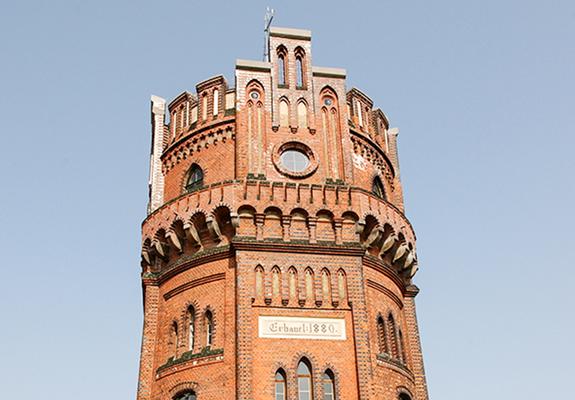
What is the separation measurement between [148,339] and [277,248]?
5.38 meters

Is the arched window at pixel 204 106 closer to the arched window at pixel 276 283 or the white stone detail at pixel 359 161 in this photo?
the white stone detail at pixel 359 161

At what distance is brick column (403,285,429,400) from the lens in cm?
2739

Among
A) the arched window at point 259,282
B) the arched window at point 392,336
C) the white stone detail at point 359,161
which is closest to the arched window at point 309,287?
the arched window at point 259,282

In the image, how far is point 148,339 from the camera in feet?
86.6

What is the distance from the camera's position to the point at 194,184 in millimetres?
28297

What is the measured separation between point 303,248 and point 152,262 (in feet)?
19.0

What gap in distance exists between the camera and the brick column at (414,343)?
27391 millimetres

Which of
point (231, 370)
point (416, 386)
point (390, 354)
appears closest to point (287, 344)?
point (231, 370)

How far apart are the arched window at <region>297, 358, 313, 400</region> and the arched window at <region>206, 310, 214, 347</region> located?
2.92 metres

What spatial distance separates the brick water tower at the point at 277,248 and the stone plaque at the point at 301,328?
0.11 ft

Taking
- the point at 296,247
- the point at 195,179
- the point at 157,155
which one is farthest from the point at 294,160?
the point at 157,155

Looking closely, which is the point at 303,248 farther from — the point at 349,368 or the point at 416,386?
the point at 416,386

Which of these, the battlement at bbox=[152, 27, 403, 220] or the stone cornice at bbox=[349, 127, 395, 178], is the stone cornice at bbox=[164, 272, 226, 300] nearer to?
the battlement at bbox=[152, 27, 403, 220]

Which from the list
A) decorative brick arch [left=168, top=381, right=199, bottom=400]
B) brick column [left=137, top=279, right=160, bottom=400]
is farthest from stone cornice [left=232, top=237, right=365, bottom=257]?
decorative brick arch [left=168, top=381, right=199, bottom=400]
